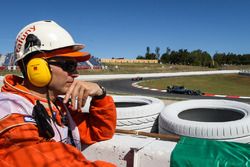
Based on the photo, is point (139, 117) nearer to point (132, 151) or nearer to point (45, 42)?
point (132, 151)

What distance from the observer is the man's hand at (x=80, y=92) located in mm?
1847

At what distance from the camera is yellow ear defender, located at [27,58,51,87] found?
1820mm

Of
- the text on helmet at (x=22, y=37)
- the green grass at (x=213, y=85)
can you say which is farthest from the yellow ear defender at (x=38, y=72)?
the green grass at (x=213, y=85)

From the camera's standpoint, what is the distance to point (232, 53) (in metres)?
130

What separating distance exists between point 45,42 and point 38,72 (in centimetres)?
25

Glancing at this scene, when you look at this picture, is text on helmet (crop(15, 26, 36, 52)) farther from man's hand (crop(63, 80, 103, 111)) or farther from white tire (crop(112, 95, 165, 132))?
white tire (crop(112, 95, 165, 132))

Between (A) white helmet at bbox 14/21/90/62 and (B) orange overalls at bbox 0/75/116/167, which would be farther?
(A) white helmet at bbox 14/21/90/62

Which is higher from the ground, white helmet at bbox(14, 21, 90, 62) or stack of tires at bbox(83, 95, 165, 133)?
white helmet at bbox(14, 21, 90, 62)

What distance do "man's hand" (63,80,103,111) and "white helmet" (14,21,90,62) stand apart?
23cm

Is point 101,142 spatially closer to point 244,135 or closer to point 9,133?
point 9,133

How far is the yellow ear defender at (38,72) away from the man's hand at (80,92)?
0.18m

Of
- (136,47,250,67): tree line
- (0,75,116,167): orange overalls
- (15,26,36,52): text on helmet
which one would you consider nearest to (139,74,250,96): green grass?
(15,26,36,52): text on helmet

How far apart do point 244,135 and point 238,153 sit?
1828mm

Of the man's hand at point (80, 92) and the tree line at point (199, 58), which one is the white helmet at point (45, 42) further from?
the tree line at point (199, 58)
